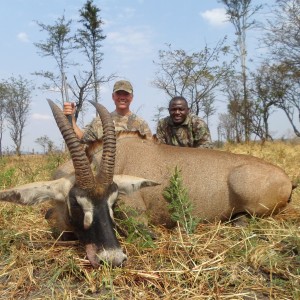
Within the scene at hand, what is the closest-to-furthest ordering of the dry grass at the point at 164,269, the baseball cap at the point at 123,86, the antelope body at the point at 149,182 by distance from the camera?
1. the dry grass at the point at 164,269
2. the antelope body at the point at 149,182
3. the baseball cap at the point at 123,86

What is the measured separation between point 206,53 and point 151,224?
24.1m

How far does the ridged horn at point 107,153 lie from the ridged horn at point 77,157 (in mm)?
117

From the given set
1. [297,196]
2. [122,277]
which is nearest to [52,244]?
[122,277]

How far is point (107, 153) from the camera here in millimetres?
4070

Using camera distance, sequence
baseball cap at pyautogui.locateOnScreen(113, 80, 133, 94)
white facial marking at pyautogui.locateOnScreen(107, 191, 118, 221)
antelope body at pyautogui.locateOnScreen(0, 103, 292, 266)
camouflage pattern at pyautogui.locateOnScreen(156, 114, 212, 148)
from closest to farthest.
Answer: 1. white facial marking at pyautogui.locateOnScreen(107, 191, 118, 221)
2. antelope body at pyautogui.locateOnScreen(0, 103, 292, 266)
3. baseball cap at pyautogui.locateOnScreen(113, 80, 133, 94)
4. camouflage pattern at pyautogui.locateOnScreen(156, 114, 212, 148)

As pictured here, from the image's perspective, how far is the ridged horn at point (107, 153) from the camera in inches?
155

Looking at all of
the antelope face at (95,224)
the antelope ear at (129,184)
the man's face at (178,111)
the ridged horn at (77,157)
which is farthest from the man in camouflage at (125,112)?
the antelope face at (95,224)

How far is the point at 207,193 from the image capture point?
209 inches

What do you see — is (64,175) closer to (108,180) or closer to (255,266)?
(108,180)

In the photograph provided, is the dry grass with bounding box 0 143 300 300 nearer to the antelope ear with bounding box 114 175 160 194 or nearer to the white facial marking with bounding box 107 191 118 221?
the white facial marking with bounding box 107 191 118 221

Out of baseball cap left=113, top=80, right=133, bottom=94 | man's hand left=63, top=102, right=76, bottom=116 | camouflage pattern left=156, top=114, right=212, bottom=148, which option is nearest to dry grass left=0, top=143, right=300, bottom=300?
man's hand left=63, top=102, right=76, bottom=116

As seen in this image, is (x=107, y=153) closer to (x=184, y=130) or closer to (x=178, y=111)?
(x=178, y=111)

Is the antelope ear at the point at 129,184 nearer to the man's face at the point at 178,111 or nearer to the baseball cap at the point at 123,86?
the man's face at the point at 178,111

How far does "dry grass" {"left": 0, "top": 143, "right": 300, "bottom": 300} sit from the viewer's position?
10.3ft
